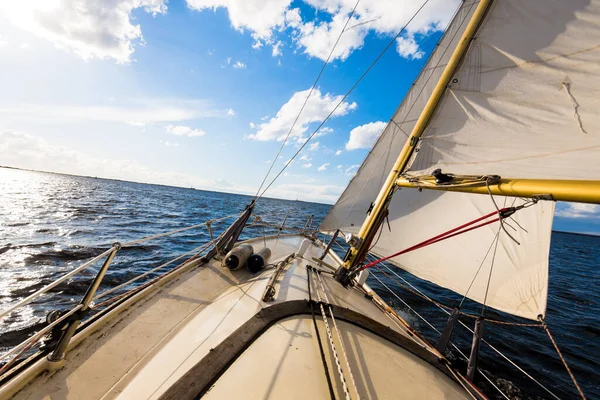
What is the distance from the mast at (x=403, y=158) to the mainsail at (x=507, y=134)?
10 centimetres

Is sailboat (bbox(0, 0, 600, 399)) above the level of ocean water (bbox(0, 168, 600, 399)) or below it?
above

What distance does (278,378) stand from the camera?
73.5 inches

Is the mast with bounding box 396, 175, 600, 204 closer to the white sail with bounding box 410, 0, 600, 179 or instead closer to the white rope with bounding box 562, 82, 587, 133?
the white sail with bounding box 410, 0, 600, 179

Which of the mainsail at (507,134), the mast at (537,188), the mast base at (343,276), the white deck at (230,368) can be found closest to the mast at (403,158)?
the mast base at (343,276)

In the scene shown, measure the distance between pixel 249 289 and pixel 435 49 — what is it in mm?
6564

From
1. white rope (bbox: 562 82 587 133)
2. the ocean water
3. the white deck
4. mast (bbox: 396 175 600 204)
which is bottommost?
the ocean water

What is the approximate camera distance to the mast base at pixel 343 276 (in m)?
4.64

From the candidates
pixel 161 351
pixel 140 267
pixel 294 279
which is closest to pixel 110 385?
pixel 161 351

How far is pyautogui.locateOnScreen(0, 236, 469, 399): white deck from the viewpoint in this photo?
6.23 feet

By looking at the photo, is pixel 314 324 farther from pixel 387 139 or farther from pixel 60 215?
pixel 60 215

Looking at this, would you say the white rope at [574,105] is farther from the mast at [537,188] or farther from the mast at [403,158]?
the mast at [403,158]

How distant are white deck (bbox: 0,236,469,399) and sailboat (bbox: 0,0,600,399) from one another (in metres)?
0.01

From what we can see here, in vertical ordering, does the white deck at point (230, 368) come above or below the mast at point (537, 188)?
below

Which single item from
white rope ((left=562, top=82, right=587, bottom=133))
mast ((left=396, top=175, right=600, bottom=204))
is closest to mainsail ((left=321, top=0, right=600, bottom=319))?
white rope ((left=562, top=82, right=587, bottom=133))
